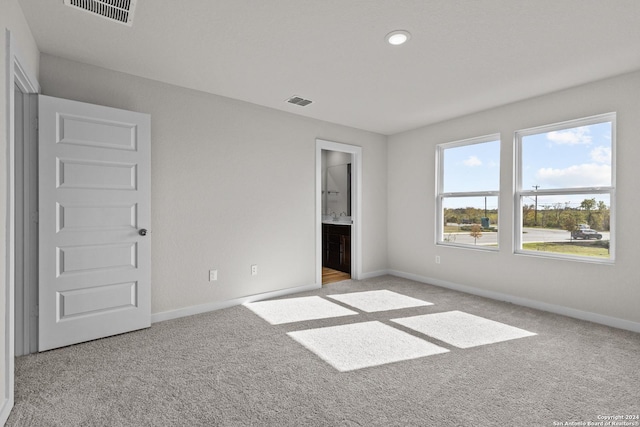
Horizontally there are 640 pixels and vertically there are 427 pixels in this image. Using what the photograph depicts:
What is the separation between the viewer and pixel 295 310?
3.62 meters

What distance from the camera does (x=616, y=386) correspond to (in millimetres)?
2078

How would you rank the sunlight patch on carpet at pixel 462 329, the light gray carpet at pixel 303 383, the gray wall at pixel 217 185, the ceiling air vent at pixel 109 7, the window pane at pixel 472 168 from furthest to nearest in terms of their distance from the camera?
the window pane at pixel 472 168, the gray wall at pixel 217 185, the sunlight patch on carpet at pixel 462 329, the ceiling air vent at pixel 109 7, the light gray carpet at pixel 303 383

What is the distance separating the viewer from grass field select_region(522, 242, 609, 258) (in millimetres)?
3295

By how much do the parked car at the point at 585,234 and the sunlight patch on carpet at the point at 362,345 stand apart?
214 centimetres

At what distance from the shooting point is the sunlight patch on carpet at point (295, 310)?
11.1 feet

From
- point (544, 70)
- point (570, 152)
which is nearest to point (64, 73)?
point (544, 70)

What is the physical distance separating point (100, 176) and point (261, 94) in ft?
5.96

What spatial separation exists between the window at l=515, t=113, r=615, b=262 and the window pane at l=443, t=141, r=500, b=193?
0.31 meters

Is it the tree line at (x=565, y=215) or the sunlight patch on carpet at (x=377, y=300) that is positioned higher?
the tree line at (x=565, y=215)

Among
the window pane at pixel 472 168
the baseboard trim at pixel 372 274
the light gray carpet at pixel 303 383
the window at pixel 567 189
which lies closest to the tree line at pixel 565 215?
the window at pixel 567 189

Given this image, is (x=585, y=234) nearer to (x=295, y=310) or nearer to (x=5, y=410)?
(x=295, y=310)

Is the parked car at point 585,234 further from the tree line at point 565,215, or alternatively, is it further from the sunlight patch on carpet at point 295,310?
the sunlight patch on carpet at point 295,310

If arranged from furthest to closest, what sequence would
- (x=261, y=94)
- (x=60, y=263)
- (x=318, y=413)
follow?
(x=261, y=94)
(x=60, y=263)
(x=318, y=413)

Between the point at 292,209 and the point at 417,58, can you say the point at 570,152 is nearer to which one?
the point at 417,58
